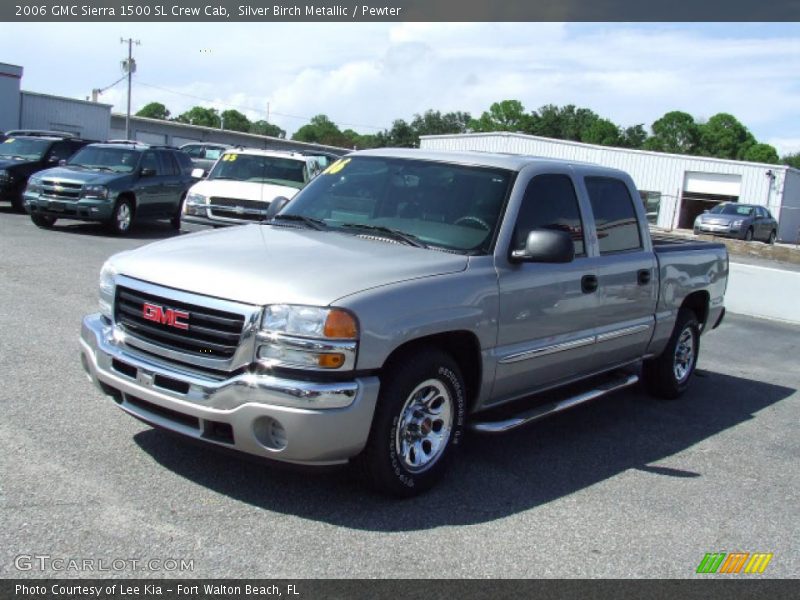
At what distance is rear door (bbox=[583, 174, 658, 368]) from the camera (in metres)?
6.14

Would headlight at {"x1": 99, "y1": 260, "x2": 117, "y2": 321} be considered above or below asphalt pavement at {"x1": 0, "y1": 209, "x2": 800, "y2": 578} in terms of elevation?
above

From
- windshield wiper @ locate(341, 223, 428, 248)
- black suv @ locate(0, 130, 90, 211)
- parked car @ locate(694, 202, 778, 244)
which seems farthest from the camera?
parked car @ locate(694, 202, 778, 244)

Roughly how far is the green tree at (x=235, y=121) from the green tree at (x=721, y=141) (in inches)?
2462

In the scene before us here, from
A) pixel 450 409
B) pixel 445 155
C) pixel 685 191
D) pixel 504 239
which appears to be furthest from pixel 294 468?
pixel 685 191

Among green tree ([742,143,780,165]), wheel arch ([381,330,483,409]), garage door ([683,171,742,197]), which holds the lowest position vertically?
wheel arch ([381,330,483,409])

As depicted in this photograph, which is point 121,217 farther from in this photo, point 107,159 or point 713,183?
point 713,183

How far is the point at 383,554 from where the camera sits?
Result: 396 centimetres

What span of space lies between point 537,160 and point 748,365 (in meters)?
5.09

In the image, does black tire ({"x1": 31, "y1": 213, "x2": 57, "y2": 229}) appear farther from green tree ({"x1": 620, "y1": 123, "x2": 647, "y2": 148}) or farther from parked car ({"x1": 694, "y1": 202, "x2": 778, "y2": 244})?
green tree ({"x1": 620, "y1": 123, "x2": 647, "y2": 148})

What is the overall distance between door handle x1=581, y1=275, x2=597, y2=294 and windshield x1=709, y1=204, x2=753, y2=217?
95.3ft

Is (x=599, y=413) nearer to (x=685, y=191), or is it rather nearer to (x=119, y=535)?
(x=119, y=535)

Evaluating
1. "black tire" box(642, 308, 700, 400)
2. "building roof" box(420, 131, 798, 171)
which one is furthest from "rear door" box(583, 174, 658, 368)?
"building roof" box(420, 131, 798, 171)

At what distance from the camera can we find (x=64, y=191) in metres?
15.6

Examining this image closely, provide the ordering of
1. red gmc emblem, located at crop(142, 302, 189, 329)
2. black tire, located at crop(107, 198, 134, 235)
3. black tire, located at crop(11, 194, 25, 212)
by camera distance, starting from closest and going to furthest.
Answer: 1. red gmc emblem, located at crop(142, 302, 189, 329)
2. black tire, located at crop(107, 198, 134, 235)
3. black tire, located at crop(11, 194, 25, 212)
